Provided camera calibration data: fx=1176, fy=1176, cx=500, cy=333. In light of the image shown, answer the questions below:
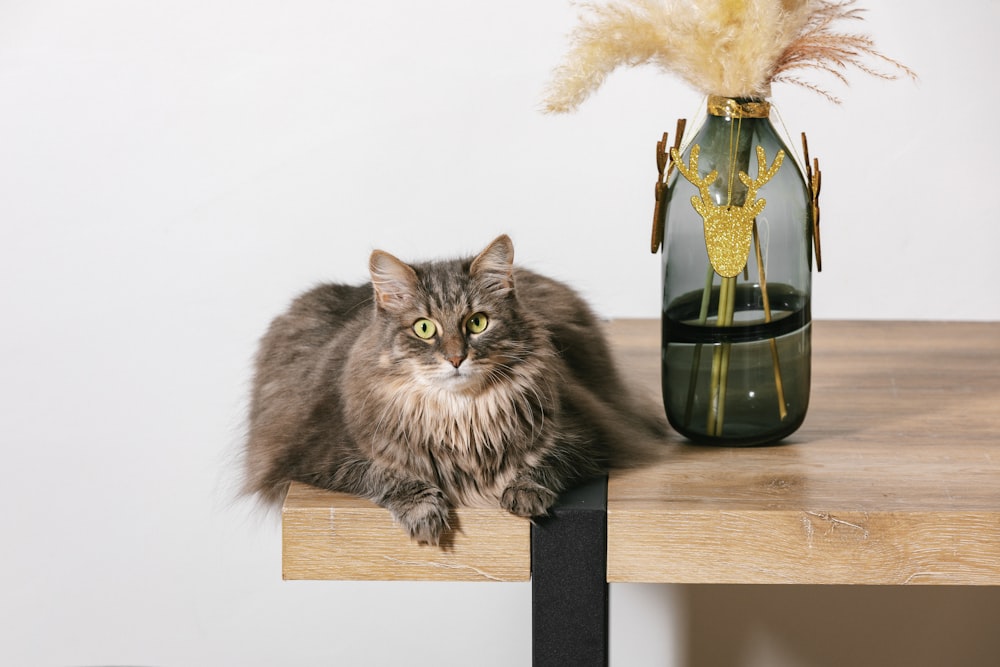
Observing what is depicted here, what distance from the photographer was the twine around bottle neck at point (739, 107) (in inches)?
62.3

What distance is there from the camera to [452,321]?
1.48 metres

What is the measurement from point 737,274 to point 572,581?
1.54 ft

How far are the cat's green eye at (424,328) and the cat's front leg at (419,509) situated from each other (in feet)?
0.64

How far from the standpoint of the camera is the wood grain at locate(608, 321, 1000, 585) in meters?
1.51

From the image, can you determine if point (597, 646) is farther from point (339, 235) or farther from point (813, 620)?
point (339, 235)

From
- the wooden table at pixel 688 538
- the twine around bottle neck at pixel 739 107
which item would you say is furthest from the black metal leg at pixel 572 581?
the twine around bottle neck at pixel 739 107

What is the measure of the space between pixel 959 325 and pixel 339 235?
1.35 metres

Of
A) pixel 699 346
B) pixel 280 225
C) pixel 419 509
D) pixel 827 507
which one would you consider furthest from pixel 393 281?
pixel 280 225

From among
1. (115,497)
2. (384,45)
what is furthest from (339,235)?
(115,497)

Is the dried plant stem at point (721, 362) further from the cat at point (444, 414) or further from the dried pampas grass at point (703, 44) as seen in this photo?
the dried pampas grass at point (703, 44)

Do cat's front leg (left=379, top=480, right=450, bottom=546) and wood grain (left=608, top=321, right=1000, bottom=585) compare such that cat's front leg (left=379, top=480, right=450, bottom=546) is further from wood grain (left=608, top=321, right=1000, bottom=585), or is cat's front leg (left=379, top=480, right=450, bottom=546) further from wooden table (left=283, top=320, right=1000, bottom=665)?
wood grain (left=608, top=321, right=1000, bottom=585)

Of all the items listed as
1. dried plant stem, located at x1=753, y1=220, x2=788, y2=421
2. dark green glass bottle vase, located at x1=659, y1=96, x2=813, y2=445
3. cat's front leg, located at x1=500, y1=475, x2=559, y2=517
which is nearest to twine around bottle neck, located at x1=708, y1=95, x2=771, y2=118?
dark green glass bottle vase, located at x1=659, y1=96, x2=813, y2=445

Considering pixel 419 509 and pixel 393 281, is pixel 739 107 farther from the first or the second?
pixel 419 509

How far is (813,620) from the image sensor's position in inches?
102
